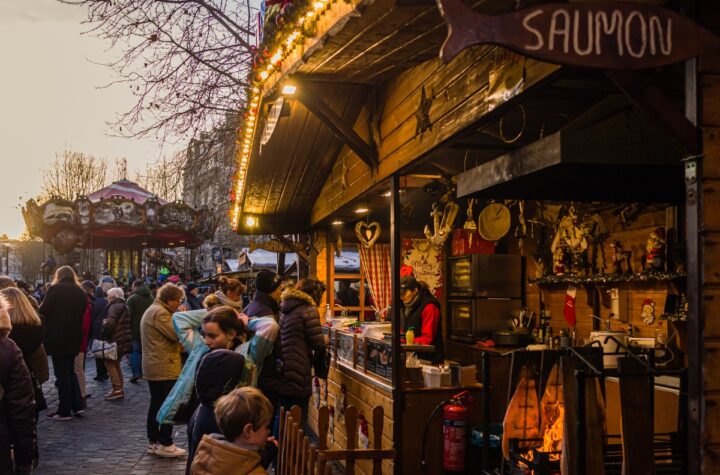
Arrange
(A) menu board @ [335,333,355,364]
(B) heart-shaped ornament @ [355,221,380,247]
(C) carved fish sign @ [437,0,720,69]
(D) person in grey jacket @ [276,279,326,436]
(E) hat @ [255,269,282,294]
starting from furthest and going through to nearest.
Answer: (B) heart-shaped ornament @ [355,221,380,247] → (A) menu board @ [335,333,355,364] → (E) hat @ [255,269,282,294] → (D) person in grey jacket @ [276,279,326,436] → (C) carved fish sign @ [437,0,720,69]

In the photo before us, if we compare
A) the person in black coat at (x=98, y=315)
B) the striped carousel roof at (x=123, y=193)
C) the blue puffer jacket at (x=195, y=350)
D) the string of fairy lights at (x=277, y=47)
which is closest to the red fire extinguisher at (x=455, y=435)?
the blue puffer jacket at (x=195, y=350)

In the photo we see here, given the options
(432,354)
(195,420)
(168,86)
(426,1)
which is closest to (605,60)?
(426,1)

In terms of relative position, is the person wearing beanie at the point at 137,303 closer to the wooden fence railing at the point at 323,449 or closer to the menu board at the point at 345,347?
the menu board at the point at 345,347

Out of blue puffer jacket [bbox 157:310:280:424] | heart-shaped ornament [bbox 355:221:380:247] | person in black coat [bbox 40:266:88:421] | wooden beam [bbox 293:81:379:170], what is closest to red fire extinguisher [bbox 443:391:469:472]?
blue puffer jacket [bbox 157:310:280:424]

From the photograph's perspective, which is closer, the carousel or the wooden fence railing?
the wooden fence railing

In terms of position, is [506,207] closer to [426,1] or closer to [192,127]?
[426,1]

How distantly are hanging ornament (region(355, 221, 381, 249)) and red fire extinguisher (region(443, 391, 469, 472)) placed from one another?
469 cm

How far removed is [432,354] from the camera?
8648mm

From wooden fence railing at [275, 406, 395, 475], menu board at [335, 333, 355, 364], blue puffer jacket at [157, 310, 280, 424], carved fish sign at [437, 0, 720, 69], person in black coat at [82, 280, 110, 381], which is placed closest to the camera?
carved fish sign at [437, 0, 720, 69]

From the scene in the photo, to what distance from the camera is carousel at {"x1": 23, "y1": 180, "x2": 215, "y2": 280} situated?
30734 mm

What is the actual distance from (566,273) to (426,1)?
242 inches

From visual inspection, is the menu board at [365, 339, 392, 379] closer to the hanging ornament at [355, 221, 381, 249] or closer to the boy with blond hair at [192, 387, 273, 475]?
the hanging ornament at [355, 221, 381, 249]

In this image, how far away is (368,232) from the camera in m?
11.3

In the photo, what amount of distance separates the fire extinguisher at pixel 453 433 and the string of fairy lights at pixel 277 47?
3.39m
